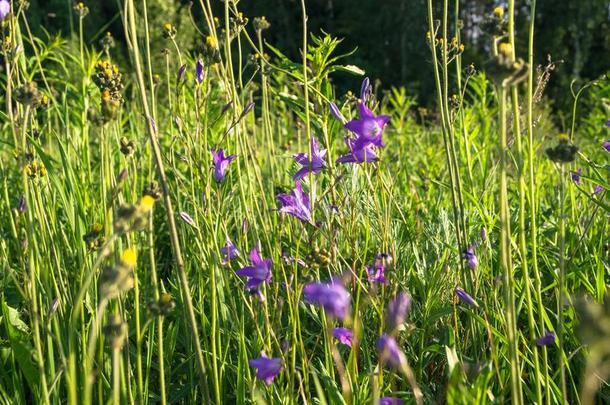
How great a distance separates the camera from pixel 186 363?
1.26 meters

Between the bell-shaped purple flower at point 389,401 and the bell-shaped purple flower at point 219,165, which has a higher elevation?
the bell-shaped purple flower at point 219,165

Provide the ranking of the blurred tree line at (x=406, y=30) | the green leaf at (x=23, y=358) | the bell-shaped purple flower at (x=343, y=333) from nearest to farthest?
the bell-shaped purple flower at (x=343, y=333) → the green leaf at (x=23, y=358) → the blurred tree line at (x=406, y=30)

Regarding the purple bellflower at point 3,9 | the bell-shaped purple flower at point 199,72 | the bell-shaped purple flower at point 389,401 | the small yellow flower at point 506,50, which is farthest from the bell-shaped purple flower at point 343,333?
the purple bellflower at point 3,9

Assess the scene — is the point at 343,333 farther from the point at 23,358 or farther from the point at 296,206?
the point at 23,358

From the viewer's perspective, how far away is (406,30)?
1565 cm

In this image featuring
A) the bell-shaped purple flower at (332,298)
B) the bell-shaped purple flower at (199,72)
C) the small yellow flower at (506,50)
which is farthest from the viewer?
the bell-shaped purple flower at (199,72)

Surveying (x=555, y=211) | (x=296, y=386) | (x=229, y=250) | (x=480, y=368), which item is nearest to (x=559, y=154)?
(x=480, y=368)

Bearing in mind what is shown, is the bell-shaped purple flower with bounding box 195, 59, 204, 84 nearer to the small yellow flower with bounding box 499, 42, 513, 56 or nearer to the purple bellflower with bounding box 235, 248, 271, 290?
the purple bellflower with bounding box 235, 248, 271, 290

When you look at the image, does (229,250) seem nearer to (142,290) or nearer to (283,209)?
(283,209)

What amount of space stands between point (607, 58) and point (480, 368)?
14.9 m

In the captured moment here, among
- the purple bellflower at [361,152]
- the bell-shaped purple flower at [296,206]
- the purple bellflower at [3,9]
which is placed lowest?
the bell-shaped purple flower at [296,206]

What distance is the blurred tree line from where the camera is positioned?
42.7 feet

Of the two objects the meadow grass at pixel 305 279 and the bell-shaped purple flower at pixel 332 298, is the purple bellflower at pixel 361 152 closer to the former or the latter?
the meadow grass at pixel 305 279

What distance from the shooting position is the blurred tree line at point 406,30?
13.0 m
